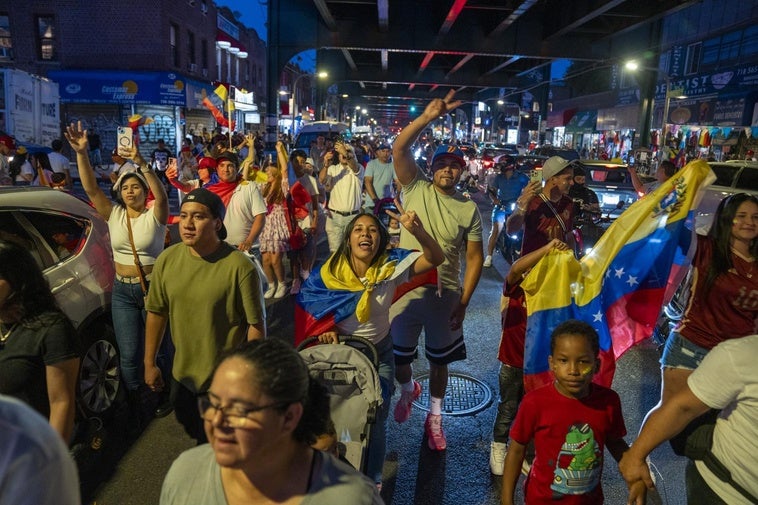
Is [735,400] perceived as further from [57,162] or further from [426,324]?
[57,162]

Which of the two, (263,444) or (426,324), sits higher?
(263,444)

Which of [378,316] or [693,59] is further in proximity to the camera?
[693,59]

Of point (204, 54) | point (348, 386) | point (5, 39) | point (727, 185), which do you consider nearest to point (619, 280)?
point (348, 386)

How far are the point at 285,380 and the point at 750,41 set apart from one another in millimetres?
29737

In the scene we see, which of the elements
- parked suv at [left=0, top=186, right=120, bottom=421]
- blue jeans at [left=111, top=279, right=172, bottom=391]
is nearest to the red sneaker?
blue jeans at [left=111, top=279, right=172, bottom=391]

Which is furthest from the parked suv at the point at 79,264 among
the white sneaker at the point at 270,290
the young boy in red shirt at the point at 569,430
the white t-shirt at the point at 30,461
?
the white sneaker at the point at 270,290

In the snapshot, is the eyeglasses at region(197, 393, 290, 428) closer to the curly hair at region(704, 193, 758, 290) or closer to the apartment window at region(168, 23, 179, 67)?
the curly hair at region(704, 193, 758, 290)

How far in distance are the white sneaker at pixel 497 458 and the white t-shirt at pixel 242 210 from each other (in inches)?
145

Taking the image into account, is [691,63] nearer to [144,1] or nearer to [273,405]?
[144,1]

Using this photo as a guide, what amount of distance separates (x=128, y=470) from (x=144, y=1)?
28.6m

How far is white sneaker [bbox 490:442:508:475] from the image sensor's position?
4.05 meters

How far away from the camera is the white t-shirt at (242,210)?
650cm

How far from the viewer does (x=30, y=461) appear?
107 centimetres

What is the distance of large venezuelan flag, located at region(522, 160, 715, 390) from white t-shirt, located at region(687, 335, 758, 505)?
1.32m
